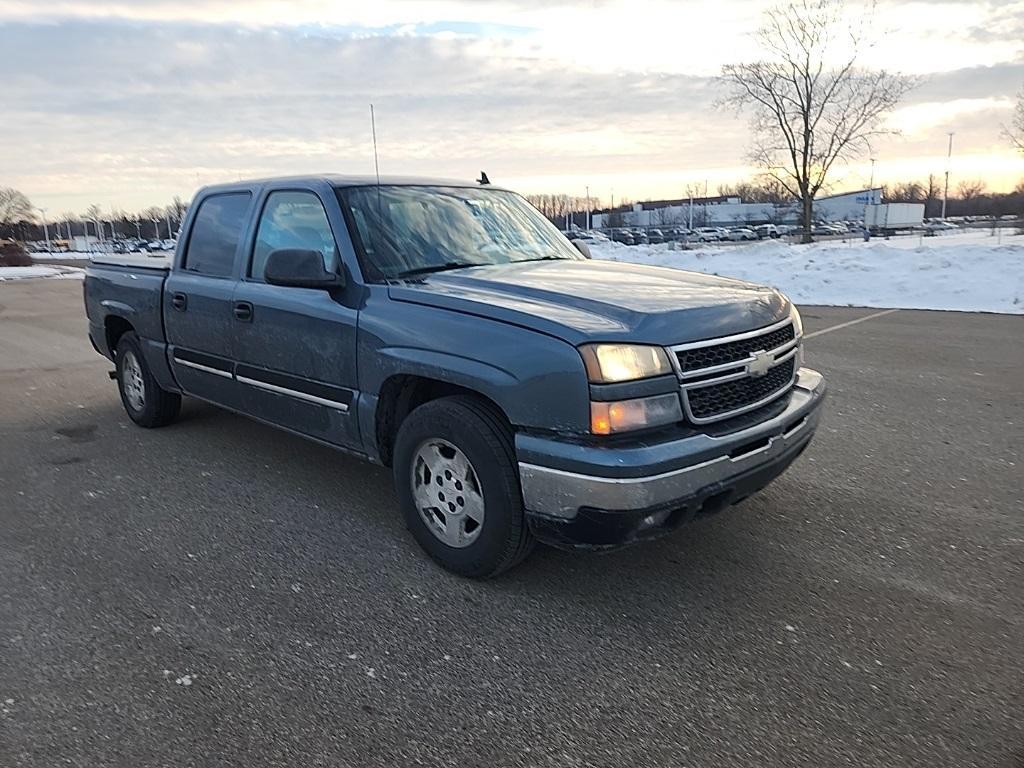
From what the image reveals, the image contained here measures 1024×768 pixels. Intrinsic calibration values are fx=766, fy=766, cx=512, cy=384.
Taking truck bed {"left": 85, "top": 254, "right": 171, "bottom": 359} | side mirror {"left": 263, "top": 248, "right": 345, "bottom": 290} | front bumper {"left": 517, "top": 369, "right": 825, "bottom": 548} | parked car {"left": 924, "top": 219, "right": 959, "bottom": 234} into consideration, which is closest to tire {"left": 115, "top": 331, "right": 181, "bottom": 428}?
truck bed {"left": 85, "top": 254, "right": 171, "bottom": 359}

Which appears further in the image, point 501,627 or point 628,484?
point 501,627

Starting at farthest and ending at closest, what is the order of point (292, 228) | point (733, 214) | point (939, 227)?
point (733, 214)
point (939, 227)
point (292, 228)

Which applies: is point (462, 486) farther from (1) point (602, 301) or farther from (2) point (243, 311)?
(2) point (243, 311)

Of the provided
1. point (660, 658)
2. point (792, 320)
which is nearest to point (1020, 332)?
point (792, 320)

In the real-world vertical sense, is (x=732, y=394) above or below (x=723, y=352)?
below

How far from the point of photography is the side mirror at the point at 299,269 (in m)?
3.73

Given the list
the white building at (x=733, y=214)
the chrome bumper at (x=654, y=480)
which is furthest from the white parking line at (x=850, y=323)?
the white building at (x=733, y=214)

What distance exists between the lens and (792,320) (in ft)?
12.9

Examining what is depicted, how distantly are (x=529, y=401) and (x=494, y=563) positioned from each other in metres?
0.79

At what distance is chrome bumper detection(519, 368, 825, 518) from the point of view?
9.44ft

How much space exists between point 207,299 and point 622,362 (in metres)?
3.11

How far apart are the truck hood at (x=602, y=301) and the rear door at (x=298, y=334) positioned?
495mm

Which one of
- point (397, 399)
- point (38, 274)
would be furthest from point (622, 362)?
point (38, 274)

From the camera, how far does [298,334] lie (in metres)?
4.17
